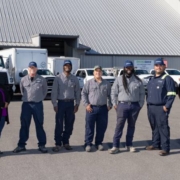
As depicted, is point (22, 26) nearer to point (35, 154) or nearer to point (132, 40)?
point (132, 40)

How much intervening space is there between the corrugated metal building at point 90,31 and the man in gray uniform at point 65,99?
73.1ft

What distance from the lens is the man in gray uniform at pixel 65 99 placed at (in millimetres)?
7566

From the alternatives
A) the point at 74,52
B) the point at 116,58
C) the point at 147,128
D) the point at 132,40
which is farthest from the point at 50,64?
the point at 147,128

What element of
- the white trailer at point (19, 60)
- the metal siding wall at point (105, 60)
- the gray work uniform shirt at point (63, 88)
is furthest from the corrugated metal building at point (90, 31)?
the gray work uniform shirt at point (63, 88)

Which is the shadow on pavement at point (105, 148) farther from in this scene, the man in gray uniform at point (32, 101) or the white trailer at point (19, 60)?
the white trailer at point (19, 60)

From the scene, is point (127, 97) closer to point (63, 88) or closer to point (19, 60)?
point (63, 88)

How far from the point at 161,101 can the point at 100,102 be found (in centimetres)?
125

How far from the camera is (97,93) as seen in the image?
758 cm

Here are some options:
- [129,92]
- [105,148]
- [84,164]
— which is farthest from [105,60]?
[84,164]

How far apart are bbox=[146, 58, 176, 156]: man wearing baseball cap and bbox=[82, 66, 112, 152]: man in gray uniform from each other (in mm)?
907

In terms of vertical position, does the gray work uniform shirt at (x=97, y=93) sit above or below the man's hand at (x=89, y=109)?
above

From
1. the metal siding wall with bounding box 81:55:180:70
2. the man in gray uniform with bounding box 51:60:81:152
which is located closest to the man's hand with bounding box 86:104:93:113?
the man in gray uniform with bounding box 51:60:81:152

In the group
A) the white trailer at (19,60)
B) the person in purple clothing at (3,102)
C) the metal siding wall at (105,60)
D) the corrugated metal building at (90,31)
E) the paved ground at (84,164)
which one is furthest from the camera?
the metal siding wall at (105,60)

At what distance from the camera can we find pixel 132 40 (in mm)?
35375
